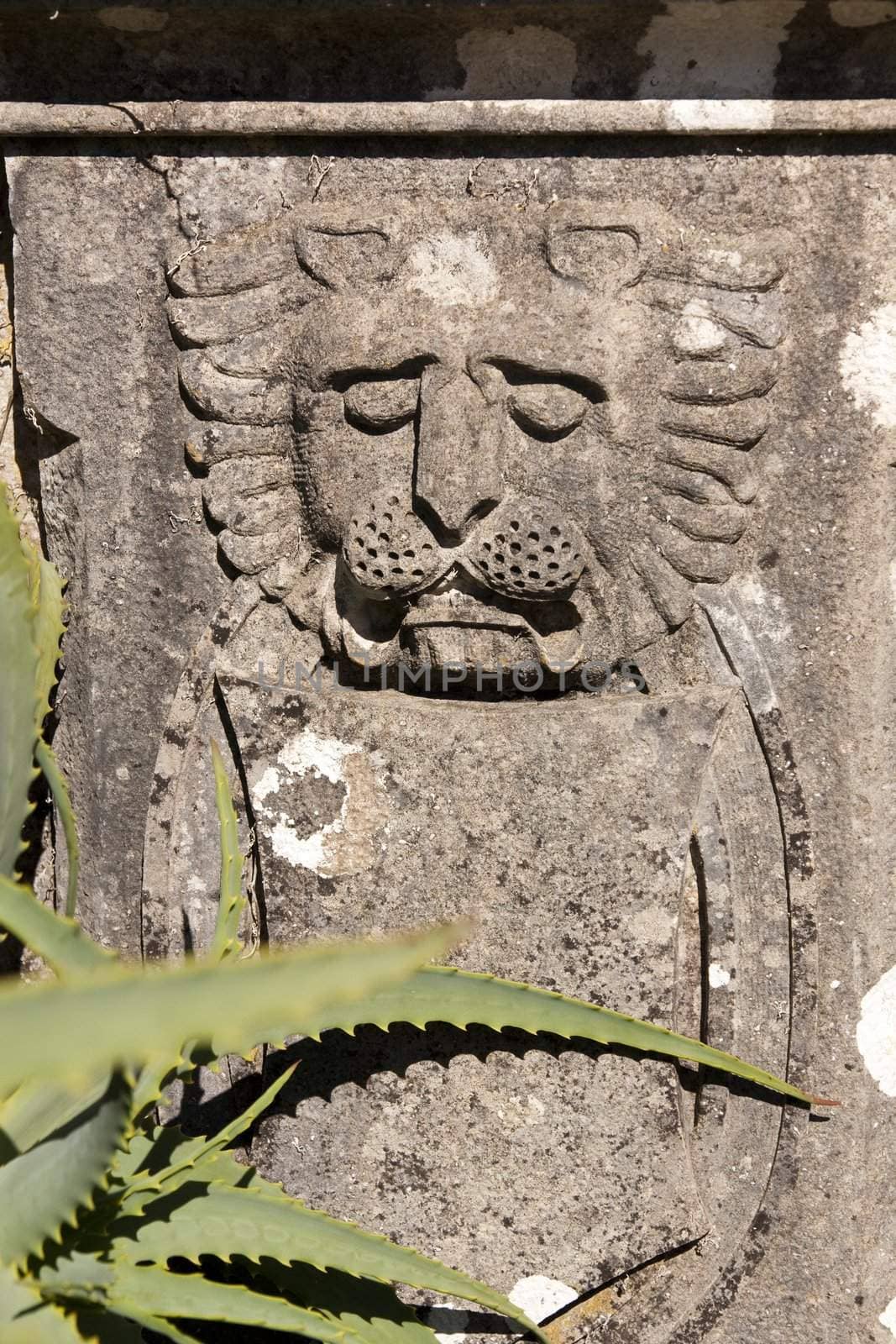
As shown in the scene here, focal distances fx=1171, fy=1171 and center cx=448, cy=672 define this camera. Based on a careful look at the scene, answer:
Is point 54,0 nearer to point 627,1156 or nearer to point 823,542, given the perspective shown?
point 823,542

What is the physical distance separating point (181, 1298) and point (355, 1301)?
205 mm

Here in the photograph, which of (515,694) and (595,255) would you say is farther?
(515,694)

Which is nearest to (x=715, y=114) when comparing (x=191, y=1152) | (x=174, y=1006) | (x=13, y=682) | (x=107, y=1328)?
(x=13, y=682)

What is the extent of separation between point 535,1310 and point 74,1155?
62cm

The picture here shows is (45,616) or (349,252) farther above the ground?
(349,252)

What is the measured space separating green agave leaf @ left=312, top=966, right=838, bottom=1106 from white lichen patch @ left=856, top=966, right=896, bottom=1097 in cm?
23

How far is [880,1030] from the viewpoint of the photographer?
1.18 meters

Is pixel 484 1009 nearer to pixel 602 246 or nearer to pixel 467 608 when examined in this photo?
pixel 467 608

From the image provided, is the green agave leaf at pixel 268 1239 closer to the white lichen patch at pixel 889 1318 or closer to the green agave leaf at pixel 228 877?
the green agave leaf at pixel 228 877

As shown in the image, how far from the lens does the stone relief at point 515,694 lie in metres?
1.09

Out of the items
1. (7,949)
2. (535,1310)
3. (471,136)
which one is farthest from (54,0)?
(535,1310)

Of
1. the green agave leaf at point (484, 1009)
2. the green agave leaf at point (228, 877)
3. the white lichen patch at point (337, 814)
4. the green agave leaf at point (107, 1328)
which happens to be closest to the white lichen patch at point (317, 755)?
the white lichen patch at point (337, 814)

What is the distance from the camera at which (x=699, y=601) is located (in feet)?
3.81

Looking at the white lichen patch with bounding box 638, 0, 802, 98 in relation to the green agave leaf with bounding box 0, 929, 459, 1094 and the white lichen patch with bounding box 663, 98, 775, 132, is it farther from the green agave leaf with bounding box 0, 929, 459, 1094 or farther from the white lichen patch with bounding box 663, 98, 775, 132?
the green agave leaf with bounding box 0, 929, 459, 1094
